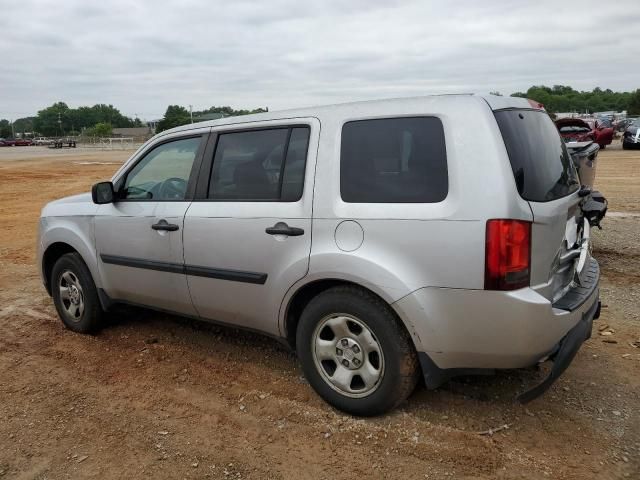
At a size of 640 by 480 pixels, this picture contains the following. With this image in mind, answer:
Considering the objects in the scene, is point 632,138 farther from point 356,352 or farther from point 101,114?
point 101,114

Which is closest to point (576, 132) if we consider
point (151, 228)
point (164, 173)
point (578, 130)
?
point (578, 130)

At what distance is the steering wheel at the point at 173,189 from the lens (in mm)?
4020

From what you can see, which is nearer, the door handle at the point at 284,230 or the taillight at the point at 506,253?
the taillight at the point at 506,253

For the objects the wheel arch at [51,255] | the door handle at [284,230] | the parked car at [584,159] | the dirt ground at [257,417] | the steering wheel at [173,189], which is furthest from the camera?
the parked car at [584,159]

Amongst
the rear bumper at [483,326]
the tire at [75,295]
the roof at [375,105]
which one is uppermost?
the roof at [375,105]

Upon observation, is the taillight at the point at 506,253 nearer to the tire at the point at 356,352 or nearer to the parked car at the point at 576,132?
the tire at the point at 356,352

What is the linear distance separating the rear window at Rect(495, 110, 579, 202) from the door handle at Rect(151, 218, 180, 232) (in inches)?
87.4

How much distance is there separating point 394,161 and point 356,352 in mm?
A: 1075

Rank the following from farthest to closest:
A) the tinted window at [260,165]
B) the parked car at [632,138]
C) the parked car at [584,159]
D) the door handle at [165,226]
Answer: the parked car at [632,138] → the parked car at [584,159] → the door handle at [165,226] → the tinted window at [260,165]

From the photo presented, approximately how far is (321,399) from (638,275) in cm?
417

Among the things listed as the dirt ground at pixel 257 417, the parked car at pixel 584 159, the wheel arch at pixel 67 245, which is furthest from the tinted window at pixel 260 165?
the parked car at pixel 584 159

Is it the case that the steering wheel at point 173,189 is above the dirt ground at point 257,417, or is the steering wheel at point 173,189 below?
above

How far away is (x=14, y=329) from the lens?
198 inches

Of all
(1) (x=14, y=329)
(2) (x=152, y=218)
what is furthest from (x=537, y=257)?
(1) (x=14, y=329)
